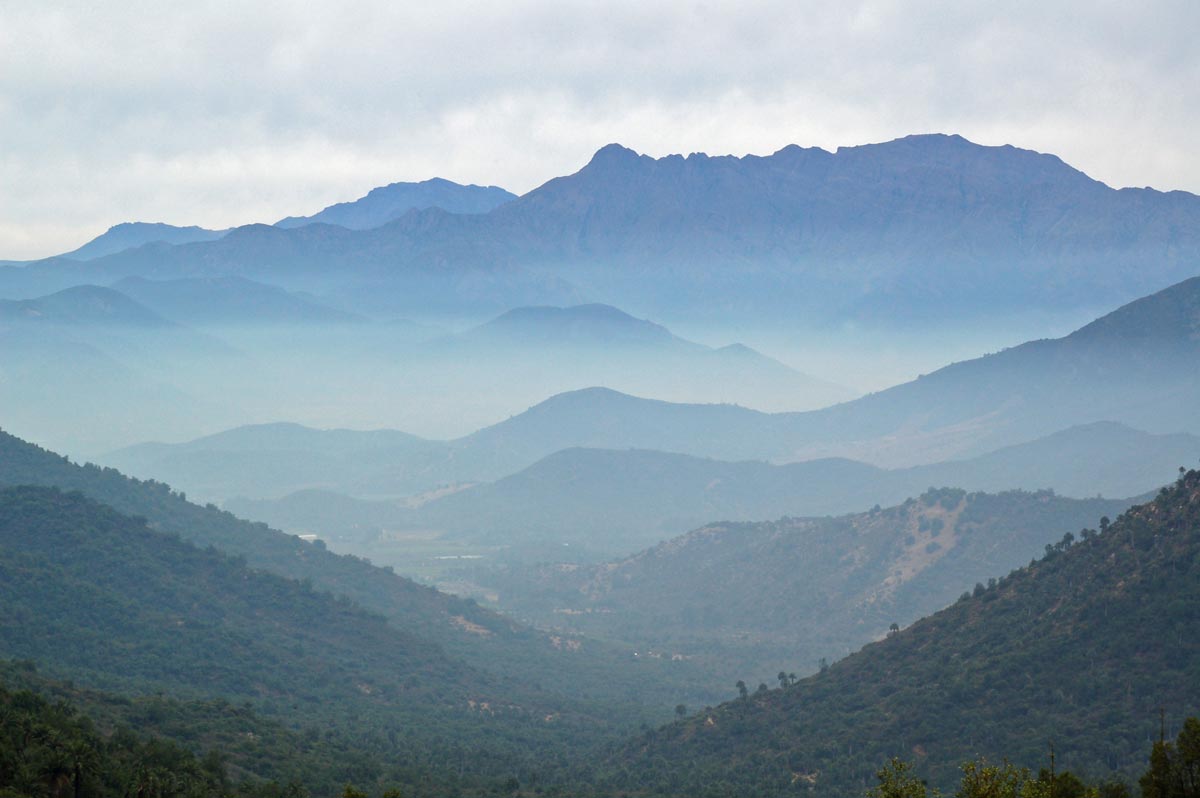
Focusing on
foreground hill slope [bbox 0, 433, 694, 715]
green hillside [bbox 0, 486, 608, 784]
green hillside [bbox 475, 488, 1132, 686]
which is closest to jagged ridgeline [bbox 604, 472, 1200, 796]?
green hillside [bbox 0, 486, 608, 784]

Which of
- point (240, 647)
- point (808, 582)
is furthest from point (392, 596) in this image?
point (808, 582)

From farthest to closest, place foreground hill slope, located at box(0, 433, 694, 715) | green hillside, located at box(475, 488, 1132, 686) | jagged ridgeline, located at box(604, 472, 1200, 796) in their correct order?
green hillside, located at box(475, 488, 1132, 686), foreground hill slope, located at box(0, 433, 694, 715), jagged ridgeline, located at box(604, 472, 1200, 796)

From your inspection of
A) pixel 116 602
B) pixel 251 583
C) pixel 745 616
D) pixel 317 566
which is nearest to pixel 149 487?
pixel 317 566

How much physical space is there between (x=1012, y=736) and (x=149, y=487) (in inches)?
4390

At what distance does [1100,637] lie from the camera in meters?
82.4

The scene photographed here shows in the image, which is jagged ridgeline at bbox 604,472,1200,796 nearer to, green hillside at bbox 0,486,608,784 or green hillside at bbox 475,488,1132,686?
green hillside at bbox 0,486,608,784

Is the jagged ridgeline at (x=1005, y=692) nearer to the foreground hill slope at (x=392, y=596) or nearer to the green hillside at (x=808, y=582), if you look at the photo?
the foreground hill slope at (x=392, y=596)

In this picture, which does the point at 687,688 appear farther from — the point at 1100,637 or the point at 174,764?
the point at 174,764

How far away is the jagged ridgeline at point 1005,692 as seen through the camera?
2965 inches

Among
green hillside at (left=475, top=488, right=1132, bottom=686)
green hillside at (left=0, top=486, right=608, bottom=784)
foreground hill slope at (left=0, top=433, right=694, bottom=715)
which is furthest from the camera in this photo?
green hillside at (left=475, top=488, right=1132, bottom=686)

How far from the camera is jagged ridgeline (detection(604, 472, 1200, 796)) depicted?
7531cm

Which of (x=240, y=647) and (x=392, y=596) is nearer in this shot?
(x=240, y=647)

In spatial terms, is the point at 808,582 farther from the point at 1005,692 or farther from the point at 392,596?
the point at 1005,692

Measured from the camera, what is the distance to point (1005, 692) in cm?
8131
